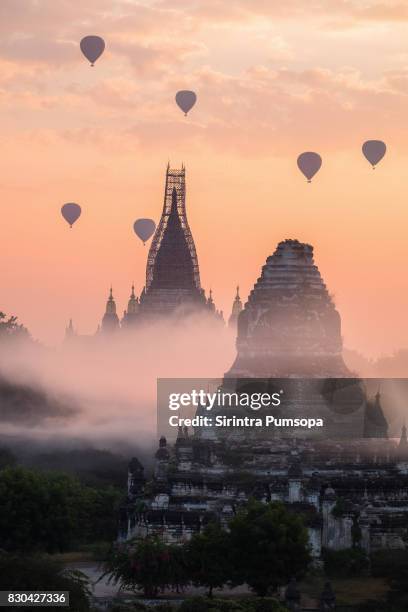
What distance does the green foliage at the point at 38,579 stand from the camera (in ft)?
227

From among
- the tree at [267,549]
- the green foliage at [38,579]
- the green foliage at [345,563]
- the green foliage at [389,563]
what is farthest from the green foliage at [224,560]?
the green foliage at [345,563]

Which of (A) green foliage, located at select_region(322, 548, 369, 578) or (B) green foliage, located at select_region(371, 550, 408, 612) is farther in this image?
(A) green foliage, located at select_region(322, 548, 369, 578)

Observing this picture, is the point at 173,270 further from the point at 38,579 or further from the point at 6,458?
the point at 38,579

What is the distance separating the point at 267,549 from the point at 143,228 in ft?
289

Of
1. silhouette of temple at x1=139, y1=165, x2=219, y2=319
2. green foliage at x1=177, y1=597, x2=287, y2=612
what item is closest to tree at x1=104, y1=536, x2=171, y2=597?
green foliage at x1=177, y1=597, x2=287, y2=612

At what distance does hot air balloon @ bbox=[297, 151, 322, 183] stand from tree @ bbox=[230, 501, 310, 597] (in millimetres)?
40588

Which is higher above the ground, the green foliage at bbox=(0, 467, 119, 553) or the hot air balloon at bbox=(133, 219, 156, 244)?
the hot air balloon at bbox=(133, 219, 156, 244)

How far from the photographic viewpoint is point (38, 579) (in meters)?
70.1

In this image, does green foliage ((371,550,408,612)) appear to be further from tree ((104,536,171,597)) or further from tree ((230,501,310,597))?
tree ((104,536,171,597))

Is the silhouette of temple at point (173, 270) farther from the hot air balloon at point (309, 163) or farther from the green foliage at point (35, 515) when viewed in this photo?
the green foliage at point (35, 515)

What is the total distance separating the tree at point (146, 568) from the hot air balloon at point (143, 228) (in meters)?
85.8

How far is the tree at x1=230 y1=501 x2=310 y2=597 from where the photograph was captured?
257 feet

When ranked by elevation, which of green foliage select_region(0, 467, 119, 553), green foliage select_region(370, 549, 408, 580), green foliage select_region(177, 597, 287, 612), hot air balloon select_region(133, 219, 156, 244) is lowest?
green foliage select_region(177, 597, 287, 612)

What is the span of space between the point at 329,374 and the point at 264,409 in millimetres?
3763
